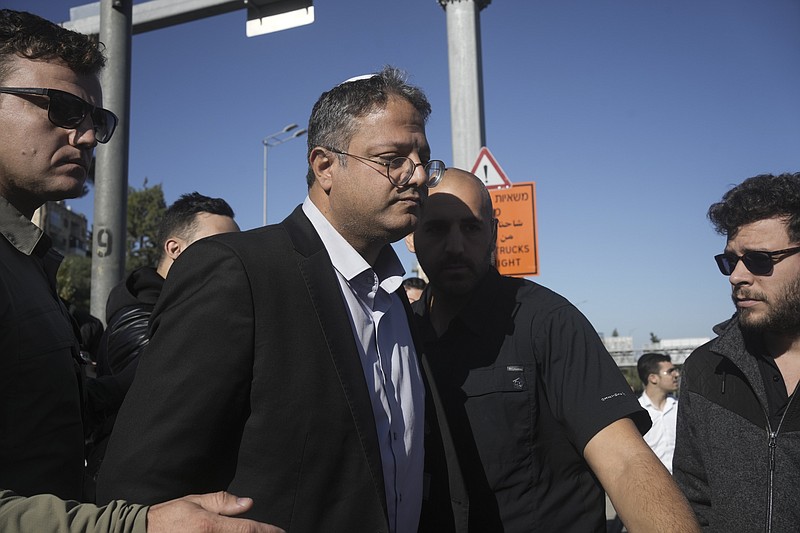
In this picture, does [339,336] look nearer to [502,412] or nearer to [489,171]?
[502,412]

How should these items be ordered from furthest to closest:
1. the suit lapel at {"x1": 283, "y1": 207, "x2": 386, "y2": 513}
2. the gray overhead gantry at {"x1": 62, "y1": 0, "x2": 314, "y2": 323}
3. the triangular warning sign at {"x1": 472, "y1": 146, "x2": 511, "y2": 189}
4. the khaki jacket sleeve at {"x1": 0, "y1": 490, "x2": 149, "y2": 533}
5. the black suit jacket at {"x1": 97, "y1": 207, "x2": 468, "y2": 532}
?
1. the triangular warning sign at {"x1": 472, "y1": 146, "x2": 511, "y2": 189}
2. the gray overhead gantry at {"x1": 62, "y1": 0, "x2": 314, "y2": 323}
3. the suit lapel at {"x1": 283, "y1": 207, "x2": 386, "y2": 513}
4. the black suit jacket at {"x1": 97, "y1": 207, "x2": 468, "y2": 532}
5. the khaki jacket sleeve at {"x1": 0, "y1": 490, "x2": 149, "y2": 533}

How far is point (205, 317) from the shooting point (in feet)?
5.71

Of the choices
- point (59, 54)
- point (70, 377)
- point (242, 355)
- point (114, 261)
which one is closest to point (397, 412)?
point (242, 355)

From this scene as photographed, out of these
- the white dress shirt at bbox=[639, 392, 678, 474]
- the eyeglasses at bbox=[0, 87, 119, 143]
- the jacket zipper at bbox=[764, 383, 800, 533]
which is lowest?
the white dress shirt at bbox=[639, 392, 678, 474]

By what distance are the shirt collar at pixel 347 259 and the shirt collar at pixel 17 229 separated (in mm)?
861

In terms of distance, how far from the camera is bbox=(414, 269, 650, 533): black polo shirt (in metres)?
2.33

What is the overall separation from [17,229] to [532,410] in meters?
1.84

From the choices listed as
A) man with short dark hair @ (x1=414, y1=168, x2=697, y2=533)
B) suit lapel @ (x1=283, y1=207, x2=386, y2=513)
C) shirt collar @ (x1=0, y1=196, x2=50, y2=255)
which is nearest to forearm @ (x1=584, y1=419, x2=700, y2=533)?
man with short dark hair @ (x1=414, y1=168, x2=697, y2=533)

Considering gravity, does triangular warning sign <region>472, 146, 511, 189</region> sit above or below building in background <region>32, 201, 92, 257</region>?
below

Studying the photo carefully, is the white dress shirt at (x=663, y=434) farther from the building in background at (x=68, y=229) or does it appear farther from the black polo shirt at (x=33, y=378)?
the building in background at (x=68, y=229)

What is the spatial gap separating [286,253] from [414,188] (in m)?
0.57

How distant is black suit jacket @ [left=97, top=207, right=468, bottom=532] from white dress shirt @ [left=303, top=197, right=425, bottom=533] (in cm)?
15

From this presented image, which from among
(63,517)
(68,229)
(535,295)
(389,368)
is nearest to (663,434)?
(535,295)

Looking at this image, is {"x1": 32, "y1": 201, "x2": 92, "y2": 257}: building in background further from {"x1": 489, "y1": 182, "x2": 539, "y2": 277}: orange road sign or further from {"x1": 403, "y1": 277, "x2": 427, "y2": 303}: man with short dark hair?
{"x1": 489, "y1": 182, "x2": 539, "y2": 277}: orange road sign
